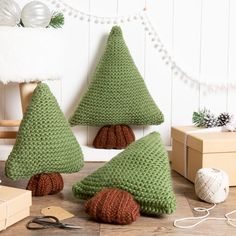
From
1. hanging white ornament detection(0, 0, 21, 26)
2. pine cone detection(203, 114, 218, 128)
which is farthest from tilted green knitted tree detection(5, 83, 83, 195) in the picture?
pine cone detection(203, 114, 218, 128)

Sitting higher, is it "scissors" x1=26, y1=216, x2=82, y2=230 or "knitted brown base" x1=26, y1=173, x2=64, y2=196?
"knitted brown base" x1=26, y1=173, x2=64, y2=196

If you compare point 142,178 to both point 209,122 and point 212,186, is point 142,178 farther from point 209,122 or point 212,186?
point 209,122

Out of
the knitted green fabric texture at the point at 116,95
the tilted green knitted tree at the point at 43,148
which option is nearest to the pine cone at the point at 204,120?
the knitted green fabric texture at the point at 116,95

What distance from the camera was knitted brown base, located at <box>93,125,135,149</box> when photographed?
3.84 ft

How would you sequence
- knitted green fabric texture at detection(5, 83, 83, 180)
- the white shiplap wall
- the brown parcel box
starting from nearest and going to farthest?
1. knitted green fabric texture at detection(5, 83, 83, 180)
2. the brown parcel box
3. the white shiplap wall

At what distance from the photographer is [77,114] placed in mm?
1162

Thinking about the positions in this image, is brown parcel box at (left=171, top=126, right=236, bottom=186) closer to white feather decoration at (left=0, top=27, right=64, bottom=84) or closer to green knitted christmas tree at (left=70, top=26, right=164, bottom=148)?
green knitted christmas tree at (left=70, top=26, right=164, bottom=148)

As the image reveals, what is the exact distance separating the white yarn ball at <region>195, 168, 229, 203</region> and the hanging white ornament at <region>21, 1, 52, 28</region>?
50 cm

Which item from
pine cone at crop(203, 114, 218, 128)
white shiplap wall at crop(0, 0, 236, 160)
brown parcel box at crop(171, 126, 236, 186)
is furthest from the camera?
white shiplap wall at crop(0, 0, 236, 160)

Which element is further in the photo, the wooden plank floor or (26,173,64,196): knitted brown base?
(26,173,64,196): knitted brown base

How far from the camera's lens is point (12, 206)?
0.73 m

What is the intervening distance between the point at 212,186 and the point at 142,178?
15cm

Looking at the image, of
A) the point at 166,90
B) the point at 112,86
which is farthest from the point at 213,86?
the point at 112,86

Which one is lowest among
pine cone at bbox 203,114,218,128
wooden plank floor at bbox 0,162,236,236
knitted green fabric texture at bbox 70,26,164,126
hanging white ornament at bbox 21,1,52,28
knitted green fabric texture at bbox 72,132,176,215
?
wooden plank floor at bbox 0,162,236,236
